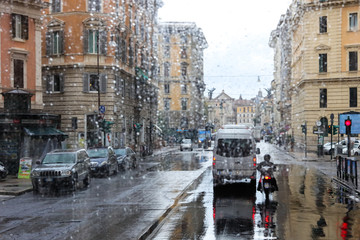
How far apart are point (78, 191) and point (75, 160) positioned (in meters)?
1.58

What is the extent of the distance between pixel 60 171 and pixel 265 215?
30.9 feet

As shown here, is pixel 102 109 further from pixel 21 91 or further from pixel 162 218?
pixel 162 218

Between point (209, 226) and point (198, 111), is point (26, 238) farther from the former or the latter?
point (198, 111)

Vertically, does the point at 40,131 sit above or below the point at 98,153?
above

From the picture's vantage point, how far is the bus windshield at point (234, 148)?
17844 mm

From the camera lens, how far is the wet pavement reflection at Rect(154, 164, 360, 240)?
10.1m

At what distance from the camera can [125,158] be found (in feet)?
98.3

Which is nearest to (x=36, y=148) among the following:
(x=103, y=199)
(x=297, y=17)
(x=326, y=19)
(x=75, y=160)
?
(x=75, y=160)

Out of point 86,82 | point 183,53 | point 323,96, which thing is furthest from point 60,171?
point 183,53

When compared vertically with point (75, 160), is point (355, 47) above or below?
above

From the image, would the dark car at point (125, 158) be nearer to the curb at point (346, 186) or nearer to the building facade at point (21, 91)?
the building facade at point (21, 91)

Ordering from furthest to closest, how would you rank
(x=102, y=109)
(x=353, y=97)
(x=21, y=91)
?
1. (x=353, y=97)
2. (x=102, y=109)
3. (x=21, y=91)

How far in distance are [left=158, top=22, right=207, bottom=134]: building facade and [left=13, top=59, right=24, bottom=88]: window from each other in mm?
52507

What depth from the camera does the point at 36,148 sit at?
93.2 feet
